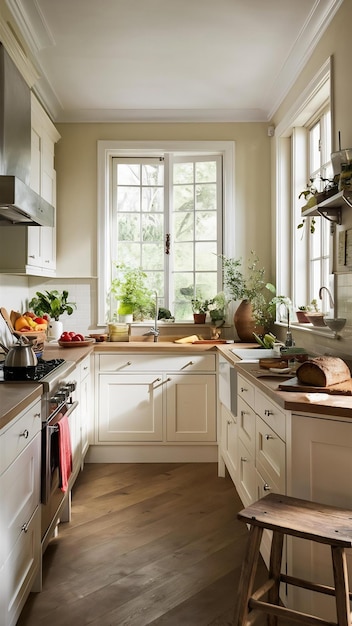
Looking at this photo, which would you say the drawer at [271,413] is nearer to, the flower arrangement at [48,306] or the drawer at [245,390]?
the drawer at [245,390]

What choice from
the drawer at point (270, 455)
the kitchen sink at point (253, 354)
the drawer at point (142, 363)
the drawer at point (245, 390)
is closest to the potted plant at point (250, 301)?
the drawer at point (142, 363)

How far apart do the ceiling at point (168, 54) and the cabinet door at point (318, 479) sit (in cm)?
226

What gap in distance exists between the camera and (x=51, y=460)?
7.47 ft

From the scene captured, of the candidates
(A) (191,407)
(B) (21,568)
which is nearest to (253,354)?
(A) (191,407)

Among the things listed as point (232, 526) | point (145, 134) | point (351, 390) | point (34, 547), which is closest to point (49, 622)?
point (34, 547)

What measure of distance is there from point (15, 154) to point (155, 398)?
201 centimetres

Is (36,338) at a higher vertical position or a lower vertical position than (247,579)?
higher

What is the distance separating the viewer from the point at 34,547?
79.0 inches

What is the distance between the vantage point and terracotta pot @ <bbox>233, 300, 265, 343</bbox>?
4176 millimetres

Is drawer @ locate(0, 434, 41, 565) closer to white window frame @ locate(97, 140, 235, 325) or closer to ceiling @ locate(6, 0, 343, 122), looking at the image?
ceiling @ locate(6, 0, 343, 122)

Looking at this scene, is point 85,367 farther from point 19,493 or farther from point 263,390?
point 19,493

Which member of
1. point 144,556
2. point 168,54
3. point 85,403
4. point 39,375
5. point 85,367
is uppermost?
point 168,54

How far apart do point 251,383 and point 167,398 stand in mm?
1505

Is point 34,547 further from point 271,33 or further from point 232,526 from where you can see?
point 271,33
